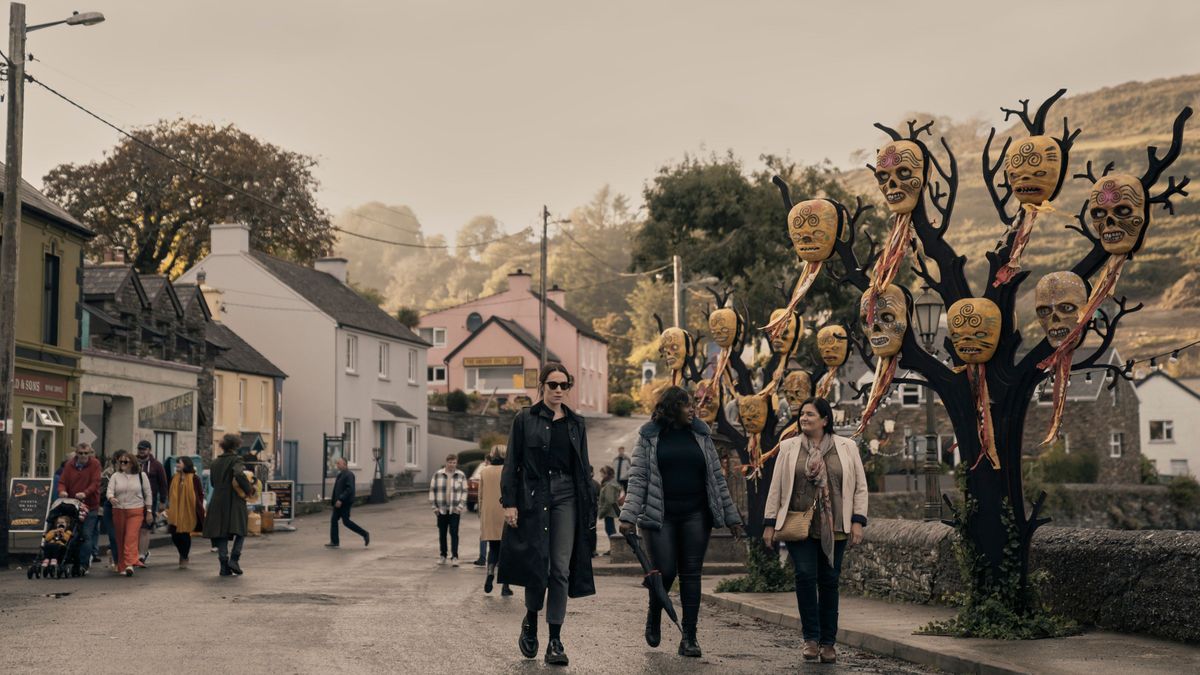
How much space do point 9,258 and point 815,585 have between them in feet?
54.0

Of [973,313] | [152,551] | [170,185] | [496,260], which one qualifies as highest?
[496,260]

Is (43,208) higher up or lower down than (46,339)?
higher up

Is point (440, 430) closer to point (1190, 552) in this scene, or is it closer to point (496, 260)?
point (1190, 552)

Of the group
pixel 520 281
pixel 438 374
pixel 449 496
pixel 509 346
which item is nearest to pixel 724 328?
pixel 449 496

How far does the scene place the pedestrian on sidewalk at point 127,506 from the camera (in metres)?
19.8

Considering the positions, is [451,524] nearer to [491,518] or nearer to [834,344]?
[491,518]

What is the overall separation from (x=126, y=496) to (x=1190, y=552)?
565 inches

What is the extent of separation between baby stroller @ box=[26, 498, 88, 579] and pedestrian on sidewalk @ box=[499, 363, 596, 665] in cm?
1134

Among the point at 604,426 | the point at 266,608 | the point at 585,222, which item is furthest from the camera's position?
the point at 585,222

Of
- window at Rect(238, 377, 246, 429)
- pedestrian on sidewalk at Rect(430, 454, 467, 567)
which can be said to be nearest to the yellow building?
pedestrian on sidewalk at Rect(430, 454, 467, 567)

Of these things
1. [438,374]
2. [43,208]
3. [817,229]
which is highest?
[43,208]

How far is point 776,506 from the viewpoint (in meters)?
10.7

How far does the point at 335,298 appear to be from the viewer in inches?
2235

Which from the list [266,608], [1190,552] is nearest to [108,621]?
[266,608]
